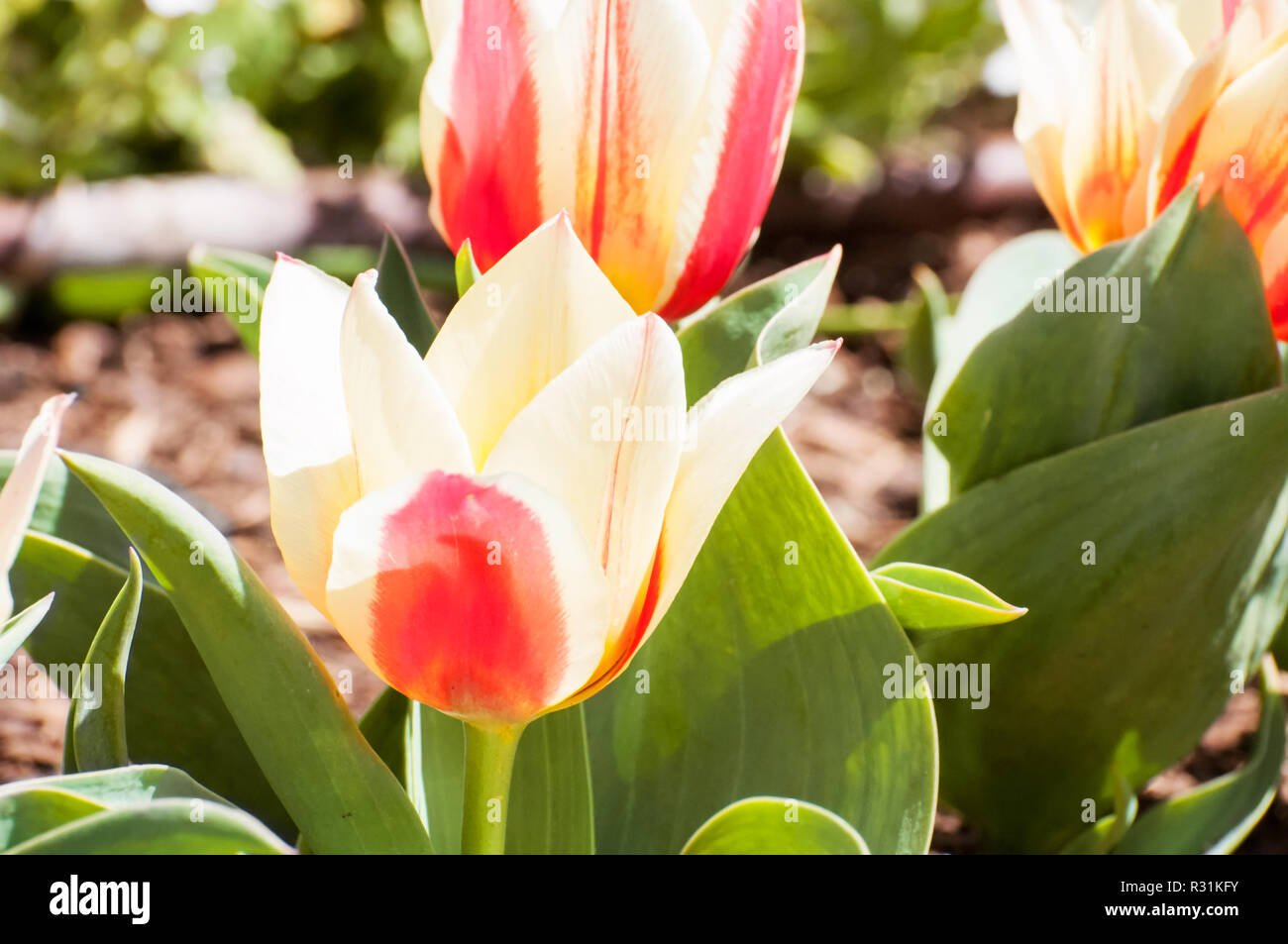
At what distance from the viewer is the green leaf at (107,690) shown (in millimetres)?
625

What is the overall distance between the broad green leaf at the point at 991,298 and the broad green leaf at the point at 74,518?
585mm

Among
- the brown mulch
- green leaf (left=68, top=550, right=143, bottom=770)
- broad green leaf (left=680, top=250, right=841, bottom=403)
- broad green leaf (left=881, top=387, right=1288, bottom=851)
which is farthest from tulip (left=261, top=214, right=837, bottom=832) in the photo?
the brown mulch

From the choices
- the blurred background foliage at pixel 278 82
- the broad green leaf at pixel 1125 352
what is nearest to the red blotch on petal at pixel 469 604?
the broad green leaf at pixel 1125 352

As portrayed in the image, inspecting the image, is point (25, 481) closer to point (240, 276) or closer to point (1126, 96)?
point (240, 276)

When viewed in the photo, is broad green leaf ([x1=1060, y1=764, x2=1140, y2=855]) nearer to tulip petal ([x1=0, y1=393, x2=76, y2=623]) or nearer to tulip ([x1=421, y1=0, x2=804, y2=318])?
tulip ([x1=421, y1=0, x2=804, y2=318])

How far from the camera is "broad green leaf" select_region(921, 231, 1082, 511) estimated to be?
3.50 ft

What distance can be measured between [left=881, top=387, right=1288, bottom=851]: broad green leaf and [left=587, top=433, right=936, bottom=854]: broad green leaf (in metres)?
0.19

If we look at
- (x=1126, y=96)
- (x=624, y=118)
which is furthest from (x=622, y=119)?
(x=1126, y=96)

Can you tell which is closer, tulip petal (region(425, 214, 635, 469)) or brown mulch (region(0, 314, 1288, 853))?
tulip petal (region(425, 214, 635, 469))

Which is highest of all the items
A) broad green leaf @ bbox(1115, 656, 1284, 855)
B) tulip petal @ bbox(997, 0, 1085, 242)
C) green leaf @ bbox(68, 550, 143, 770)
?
tulip petal @ bbox(997, 0, 1085, 242)

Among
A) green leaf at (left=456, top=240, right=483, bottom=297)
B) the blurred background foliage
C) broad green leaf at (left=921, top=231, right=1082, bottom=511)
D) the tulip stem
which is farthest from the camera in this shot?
the blurred background foliage

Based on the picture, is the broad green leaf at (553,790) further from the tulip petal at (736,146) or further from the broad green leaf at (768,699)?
the tulip petal at (736,146)

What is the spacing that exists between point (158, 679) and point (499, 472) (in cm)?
38
